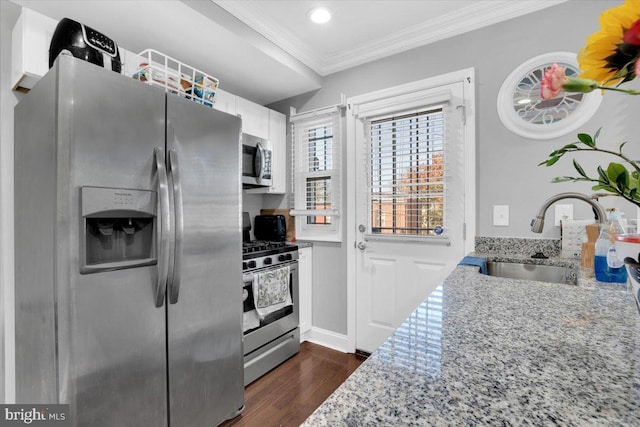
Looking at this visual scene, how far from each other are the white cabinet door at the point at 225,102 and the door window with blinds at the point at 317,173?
66 centimetres

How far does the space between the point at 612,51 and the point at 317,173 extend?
8.03ft

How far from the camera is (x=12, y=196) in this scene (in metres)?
1.59

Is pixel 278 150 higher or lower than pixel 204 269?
higher

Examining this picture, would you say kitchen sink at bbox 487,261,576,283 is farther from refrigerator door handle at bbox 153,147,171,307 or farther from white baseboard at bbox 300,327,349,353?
refrigerator door handle at bbox 153,147,171,307

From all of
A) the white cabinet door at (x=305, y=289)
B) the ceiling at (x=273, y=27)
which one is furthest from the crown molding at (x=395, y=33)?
the white cabinet door at (x=305, y=289)

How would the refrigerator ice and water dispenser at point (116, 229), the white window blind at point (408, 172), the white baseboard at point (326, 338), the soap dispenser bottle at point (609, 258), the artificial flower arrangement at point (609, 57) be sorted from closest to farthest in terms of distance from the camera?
the artificial flower arrangement at point (609, 57), the soap dispenser bottle at point (609, 258), the refrigerator ice and water dispenser at point (116, 229), the white window blind at point (408, 172), the white baseboard at point (326, 338)

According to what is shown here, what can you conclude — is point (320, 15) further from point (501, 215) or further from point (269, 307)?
point (269, 307)

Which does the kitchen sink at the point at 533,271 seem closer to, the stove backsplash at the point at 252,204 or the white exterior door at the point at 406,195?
the white exterior door at the point at 406,195

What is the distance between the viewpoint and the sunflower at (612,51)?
34 cm

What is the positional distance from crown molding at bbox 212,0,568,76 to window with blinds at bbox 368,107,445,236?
54 centimetres

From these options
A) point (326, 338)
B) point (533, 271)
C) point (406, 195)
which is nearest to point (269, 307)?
point (326, 338)

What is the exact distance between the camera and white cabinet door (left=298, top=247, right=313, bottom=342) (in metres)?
2.68

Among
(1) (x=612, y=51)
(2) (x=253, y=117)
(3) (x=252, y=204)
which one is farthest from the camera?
(3) (x=252, y=204)

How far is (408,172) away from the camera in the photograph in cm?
233
